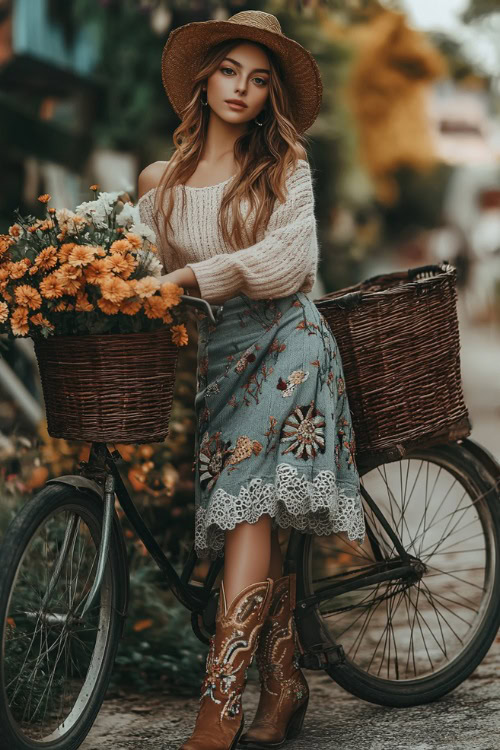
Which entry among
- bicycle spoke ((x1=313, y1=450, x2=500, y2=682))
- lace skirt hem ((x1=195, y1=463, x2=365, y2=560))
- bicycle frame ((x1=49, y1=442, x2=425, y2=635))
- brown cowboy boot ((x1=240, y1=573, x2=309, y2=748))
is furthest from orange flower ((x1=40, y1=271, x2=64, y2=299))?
bicycle spoke ((x1=313, y1=450, x2=500, y2=682))

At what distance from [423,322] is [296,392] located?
0.50 metres

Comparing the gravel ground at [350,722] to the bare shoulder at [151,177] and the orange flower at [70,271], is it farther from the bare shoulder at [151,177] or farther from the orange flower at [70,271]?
the bare shoulder at [151,177]

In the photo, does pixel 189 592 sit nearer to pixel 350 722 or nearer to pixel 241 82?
pixel 350 722

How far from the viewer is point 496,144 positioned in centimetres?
1592

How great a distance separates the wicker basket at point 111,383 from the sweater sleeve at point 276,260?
0.20 meters

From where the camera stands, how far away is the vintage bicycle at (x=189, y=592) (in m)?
2.73

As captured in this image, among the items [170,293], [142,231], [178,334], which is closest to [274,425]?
[178,334]

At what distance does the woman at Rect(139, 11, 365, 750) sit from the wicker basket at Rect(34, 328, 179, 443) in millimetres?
226

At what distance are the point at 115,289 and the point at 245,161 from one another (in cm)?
69

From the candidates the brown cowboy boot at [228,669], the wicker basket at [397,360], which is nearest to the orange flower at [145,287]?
the wicker basket at [397,360]

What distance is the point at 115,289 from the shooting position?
98.0 inches

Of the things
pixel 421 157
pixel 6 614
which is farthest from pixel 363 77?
pixel 6 614

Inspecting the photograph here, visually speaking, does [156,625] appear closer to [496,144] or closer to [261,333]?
[261,333]

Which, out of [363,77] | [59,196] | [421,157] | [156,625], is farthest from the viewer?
[421,157]
